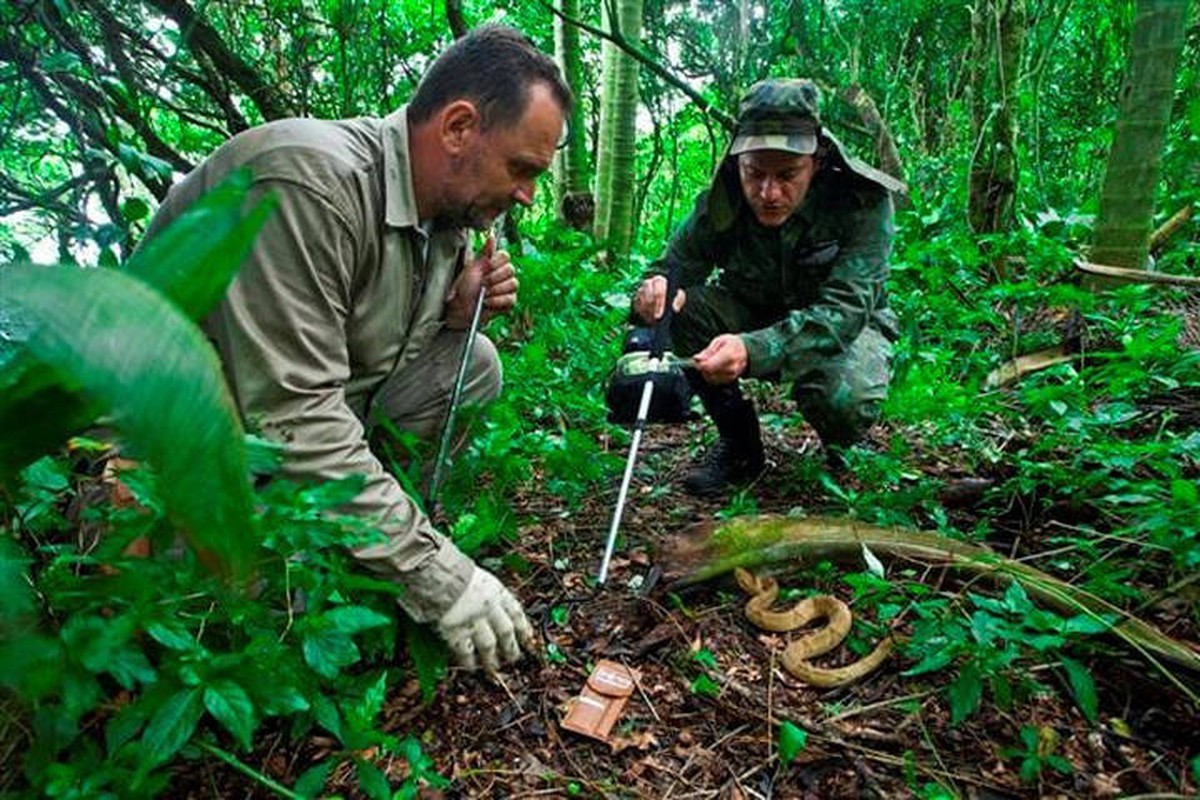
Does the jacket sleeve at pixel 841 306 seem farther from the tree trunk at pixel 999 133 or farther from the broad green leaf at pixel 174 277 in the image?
the tree trunk at pixel 999 133

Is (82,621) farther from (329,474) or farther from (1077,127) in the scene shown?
(1077,127)

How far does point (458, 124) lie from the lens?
7.33ft

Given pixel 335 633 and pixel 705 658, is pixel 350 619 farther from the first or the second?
pixel 705 658

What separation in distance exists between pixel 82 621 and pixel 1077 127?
976 centimetres

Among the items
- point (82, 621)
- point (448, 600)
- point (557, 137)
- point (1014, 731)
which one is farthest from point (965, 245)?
point (82, 621)

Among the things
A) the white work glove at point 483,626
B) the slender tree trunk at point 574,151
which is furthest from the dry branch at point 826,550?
the slender tree trunk at point 574,151

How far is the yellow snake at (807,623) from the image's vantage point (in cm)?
190

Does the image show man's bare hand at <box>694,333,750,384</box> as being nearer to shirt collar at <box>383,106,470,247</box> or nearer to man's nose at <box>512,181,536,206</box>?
man's nose at <box>512,181,536,206</box>

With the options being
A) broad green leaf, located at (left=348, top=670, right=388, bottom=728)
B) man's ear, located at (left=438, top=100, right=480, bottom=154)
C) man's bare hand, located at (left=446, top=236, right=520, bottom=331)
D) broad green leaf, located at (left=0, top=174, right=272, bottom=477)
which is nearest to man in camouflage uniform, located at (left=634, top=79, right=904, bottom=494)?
man's bare hand, located at (left=446, top=236, right=520, bottom=331)

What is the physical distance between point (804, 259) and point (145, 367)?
294 cm

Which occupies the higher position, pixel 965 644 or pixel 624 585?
pixel 965 644

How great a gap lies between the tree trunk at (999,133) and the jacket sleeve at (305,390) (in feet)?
16.6

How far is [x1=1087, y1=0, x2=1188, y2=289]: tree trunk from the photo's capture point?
12.0 feet

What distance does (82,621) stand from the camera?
115 centimetres
